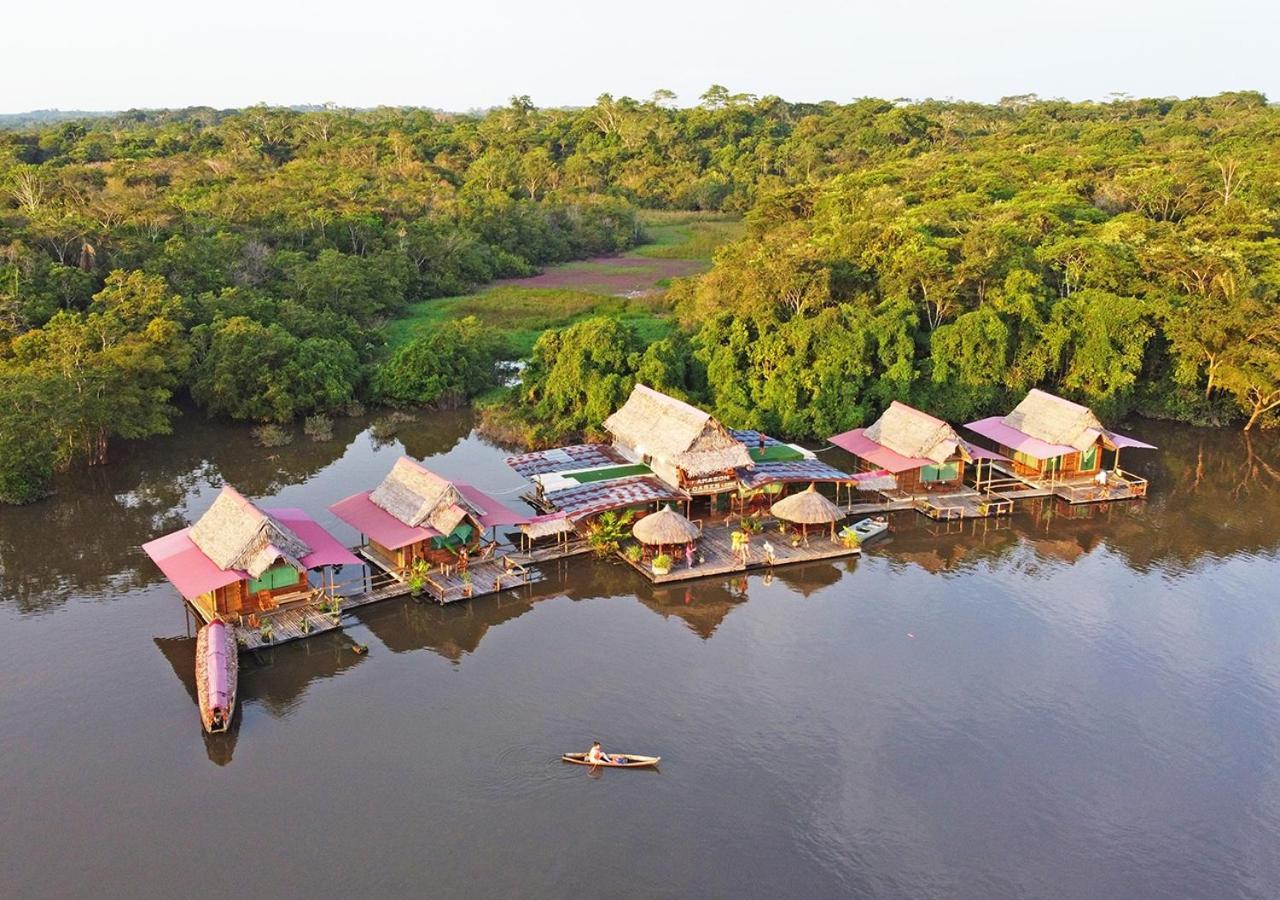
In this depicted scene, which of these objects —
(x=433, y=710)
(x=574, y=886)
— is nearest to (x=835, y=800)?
(x=574, y=886)

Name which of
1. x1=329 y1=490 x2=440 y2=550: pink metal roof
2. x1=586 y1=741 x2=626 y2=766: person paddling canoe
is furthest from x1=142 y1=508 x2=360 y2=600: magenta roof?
x1=586 y1=741 x2=626 y2=766: person paddling canoe

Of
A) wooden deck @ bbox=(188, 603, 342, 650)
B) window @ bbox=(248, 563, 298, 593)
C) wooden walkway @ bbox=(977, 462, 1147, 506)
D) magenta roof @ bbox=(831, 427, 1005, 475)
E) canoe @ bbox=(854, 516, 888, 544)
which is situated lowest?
wooden deck @ bbox=(188, 603, 342, 650)

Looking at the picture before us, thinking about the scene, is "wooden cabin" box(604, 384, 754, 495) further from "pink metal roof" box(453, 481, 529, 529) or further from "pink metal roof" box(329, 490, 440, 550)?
"pink metal roof" box(329, 490, 440, 550)

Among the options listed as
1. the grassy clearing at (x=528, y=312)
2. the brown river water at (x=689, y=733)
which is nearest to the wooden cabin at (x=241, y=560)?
the brown river water at (x=689, y=733)

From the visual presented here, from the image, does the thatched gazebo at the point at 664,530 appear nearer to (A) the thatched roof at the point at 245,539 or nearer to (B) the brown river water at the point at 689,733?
(B) the brown river water at the point at 689,733

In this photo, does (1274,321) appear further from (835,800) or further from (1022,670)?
(835,800)

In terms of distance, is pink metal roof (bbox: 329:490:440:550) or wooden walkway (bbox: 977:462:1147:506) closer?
pink metal roof (bbox: 329:490:440:550)

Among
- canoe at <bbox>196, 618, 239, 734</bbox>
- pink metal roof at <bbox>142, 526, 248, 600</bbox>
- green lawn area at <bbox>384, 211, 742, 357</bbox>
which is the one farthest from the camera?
green lawn area at <bbox>384, 211, 742, 357</bbox>
